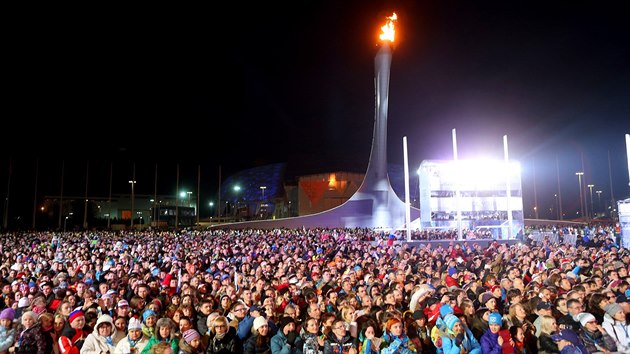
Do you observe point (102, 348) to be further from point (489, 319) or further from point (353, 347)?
point (489, 319)

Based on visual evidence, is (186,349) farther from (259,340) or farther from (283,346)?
(283,346)

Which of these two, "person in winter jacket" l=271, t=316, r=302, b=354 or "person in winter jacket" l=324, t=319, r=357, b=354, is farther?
"person in winter jacket" l=271, t=316, r=302, b=354

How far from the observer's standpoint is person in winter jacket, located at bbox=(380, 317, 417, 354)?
16.4 ft

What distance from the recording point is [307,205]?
71.7m

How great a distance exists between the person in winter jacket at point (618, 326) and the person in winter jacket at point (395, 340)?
8.27 ft

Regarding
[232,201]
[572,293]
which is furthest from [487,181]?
[232,201]

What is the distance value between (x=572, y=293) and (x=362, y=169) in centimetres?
7076

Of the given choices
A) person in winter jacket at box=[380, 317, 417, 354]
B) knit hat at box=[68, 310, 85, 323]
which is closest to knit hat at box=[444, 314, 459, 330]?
person in winter jacket at box=[380, 317, 417, 354]

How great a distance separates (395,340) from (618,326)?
2.87m

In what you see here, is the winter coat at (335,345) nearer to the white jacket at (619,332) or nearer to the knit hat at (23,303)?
the white jacket at (619,332)

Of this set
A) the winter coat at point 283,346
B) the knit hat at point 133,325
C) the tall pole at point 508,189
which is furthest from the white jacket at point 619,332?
the tall pole at point 508,189

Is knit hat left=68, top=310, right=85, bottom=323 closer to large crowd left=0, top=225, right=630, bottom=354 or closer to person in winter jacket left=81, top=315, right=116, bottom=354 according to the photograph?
large crowd left=0, top=225, right=630, bottom=354

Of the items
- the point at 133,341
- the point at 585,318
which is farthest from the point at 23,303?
the point at 585,318

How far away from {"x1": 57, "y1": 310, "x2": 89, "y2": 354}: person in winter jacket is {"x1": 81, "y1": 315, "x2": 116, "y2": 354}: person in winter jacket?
21 centimetres
